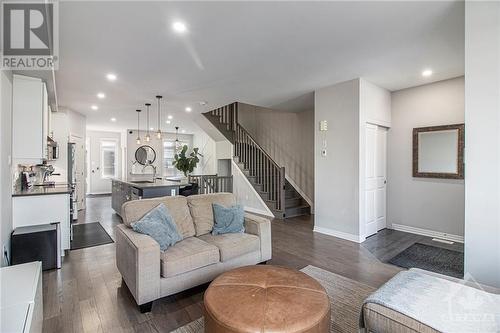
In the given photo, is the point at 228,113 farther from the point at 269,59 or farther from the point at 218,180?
the point at 269,59

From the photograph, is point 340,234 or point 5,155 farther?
point 340,234

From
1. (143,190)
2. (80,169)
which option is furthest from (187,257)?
(80,169)

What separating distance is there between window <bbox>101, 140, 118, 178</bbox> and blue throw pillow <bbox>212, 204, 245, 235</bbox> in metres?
8.96

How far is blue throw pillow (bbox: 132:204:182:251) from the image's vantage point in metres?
2.48

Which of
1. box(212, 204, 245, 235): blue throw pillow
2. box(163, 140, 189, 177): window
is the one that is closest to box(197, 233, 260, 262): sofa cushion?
box(212, 204, 245, 235): blue throw pillow

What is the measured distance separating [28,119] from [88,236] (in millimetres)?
2183

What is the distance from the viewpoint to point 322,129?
4.59m

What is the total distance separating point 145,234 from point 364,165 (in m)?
3.50

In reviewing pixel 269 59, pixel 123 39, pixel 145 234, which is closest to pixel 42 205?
pixel 145 234

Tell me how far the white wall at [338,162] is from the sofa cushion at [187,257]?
2619 mm

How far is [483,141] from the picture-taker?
2.09 metres

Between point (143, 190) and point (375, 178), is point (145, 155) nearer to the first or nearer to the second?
point (143, 190)

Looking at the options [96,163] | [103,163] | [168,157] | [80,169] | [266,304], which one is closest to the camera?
[266,304]

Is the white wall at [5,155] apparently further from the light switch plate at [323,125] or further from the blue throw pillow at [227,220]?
the light switch plate at [323,125]
